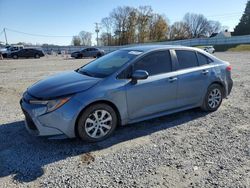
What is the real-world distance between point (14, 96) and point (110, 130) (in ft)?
15.4

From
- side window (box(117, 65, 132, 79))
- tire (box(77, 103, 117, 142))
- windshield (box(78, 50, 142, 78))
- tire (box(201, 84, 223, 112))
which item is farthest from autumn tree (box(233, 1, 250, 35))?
tire (box(77, 103, 117, 142))

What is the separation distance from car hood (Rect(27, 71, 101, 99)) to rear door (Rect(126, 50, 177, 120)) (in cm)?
74

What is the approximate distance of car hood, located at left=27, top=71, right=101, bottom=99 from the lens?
4.04 metres

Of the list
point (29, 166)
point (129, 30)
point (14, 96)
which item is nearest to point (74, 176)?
point (29, 166)

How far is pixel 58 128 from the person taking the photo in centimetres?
394

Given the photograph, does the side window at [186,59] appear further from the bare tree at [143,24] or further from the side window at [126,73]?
the bare tree at [143,24]

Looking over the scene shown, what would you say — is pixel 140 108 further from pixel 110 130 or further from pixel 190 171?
pixel 190 171

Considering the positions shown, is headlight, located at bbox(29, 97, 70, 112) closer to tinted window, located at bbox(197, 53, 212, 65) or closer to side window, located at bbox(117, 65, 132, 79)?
side window, located at bbox(117, 65, 132, 79)

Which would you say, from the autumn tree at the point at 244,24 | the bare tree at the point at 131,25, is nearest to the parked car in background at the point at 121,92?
the autumn tree at the point at 244,24

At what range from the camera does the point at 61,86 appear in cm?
420

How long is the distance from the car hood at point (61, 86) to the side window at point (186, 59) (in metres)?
1.92

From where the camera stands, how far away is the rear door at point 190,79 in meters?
5.16

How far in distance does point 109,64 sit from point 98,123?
51.6 inches

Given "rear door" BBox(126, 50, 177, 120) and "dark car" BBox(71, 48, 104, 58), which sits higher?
"rear door" BBox(126, 50, 177, 120)
